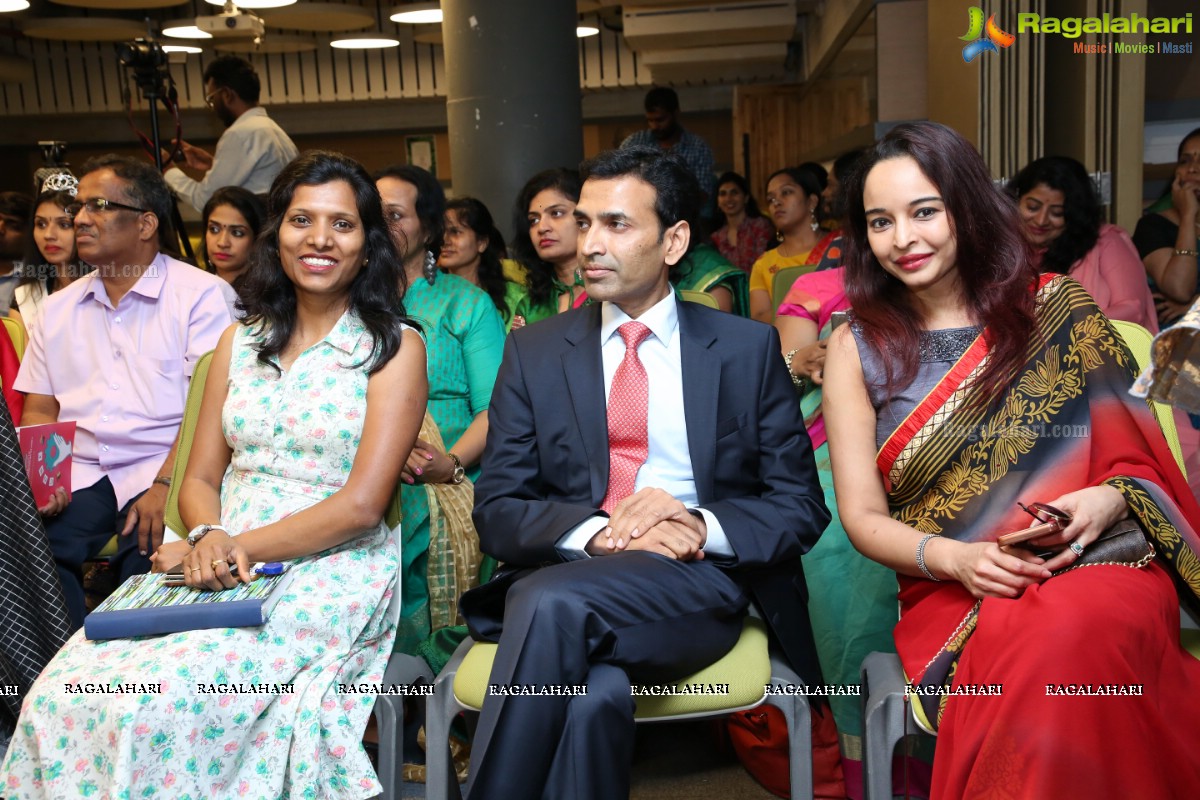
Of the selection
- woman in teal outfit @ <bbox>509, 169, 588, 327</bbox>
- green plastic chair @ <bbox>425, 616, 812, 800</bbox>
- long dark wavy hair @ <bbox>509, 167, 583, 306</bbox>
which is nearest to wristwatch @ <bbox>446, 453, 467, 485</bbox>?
green plastic chair @ <bbox>425, 616, 812, 800</bbox>

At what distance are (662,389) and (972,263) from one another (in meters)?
0.63

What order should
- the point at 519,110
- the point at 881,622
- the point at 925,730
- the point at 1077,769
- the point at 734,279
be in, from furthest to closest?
the point at 519,110
the point at 734,279
the point at 881,622
the point at 925,730
the point at 1077,769

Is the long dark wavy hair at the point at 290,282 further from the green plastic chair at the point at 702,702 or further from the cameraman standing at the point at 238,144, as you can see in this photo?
the cameraman standing at the point at 238,144

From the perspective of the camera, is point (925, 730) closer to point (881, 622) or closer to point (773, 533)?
point (773, 533)

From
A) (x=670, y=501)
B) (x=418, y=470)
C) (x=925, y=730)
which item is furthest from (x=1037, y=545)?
(x=418, y=470)

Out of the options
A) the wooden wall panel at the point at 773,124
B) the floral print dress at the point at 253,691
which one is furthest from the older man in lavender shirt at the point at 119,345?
the wooden wall panel at the point at 773,124

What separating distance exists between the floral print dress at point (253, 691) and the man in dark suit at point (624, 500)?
259 mm

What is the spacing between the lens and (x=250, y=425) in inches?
87.2

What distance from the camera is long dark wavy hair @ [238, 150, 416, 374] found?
2.33 m

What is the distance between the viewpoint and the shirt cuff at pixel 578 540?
6.54 ft

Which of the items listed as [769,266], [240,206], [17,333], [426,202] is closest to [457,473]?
[426,202]

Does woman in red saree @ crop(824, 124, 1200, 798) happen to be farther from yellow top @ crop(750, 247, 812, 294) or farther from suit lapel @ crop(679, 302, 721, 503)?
yellow top @ crop(750, 247, 812, 294)

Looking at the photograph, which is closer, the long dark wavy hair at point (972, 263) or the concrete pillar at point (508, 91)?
the long dark wavy hair at point (972, 263)

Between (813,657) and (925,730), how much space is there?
31 centimetres
